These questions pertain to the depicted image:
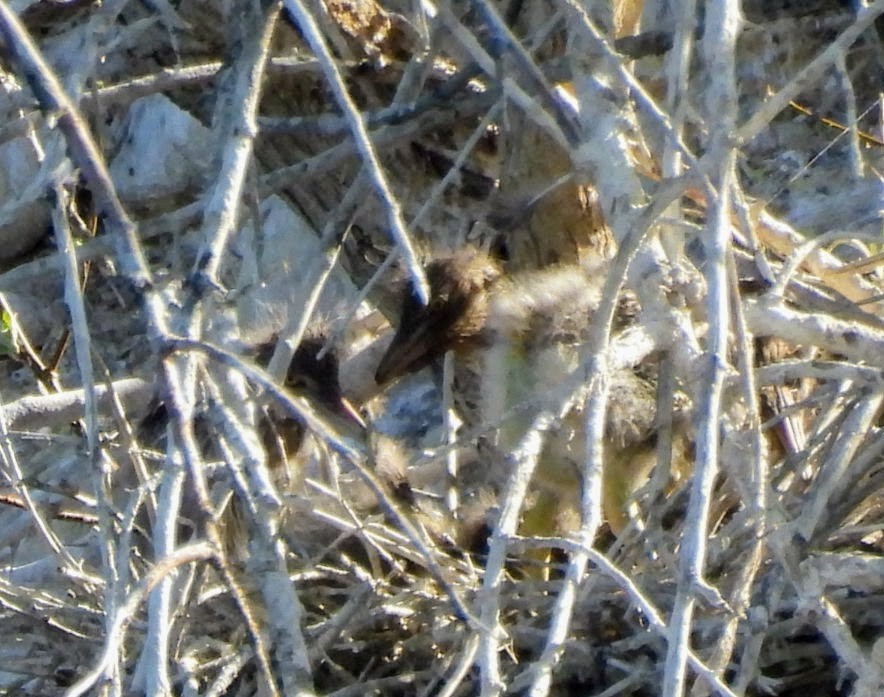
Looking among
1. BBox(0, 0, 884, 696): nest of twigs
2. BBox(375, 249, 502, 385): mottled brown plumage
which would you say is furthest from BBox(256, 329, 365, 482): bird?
BBox(375, 249, 502, 385): mottled brown plumage

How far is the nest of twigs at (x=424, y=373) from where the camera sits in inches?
74.0

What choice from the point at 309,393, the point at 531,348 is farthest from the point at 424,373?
the point at 309,393

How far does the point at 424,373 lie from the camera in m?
4.39

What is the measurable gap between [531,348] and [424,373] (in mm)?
925

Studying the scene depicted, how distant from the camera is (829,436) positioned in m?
2.88

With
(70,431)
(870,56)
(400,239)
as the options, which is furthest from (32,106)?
(870,56)

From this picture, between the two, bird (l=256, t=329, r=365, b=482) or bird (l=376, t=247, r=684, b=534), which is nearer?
bird (l=256, t=329, r=365, b=482)

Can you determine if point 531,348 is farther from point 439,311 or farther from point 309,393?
point 309,393

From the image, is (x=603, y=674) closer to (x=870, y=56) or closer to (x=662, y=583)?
(x=662, y=583)

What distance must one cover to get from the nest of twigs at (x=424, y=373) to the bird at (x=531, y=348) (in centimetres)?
7

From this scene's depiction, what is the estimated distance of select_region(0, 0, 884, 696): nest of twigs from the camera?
188cm

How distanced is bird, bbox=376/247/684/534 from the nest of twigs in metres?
0.07

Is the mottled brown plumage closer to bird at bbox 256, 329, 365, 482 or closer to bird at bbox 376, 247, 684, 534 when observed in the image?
bird at bbox 376, 247, 684, 534

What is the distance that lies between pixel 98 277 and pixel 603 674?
2.61 m
